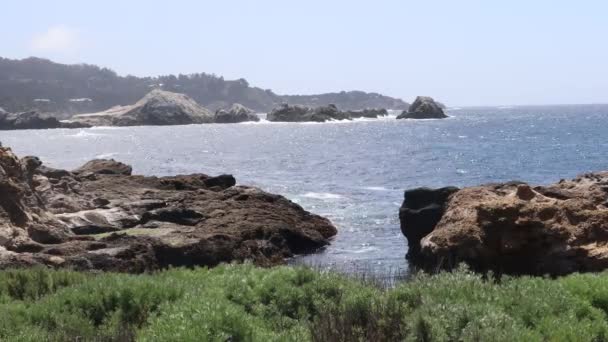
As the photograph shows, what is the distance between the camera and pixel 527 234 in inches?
722

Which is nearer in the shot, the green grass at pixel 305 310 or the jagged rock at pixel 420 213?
the green grass at pixel 305 310

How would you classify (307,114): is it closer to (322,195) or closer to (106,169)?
(322,195)

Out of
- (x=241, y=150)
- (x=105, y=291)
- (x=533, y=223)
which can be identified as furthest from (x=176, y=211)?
(x=241, y=150)

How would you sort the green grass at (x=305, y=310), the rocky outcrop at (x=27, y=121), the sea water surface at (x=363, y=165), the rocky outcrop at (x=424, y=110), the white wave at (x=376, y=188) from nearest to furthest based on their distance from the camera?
1. the green grass at (x=305, y=310)
2. the sea water surface at (x=363, y=165)
3. the white wave at (x=376, y=188)
4. the rocky outcrop at (x=27, y=121)
5. the rocky outcrop at (x=424, y=110)

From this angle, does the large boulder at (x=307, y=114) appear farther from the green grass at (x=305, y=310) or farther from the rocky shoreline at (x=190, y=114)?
the green grass at (x=305, y=310)

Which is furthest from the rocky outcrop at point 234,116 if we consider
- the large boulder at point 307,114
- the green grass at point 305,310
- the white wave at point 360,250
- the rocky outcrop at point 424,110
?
the green grass at point 305,310

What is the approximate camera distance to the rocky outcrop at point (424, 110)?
16838 centimetres

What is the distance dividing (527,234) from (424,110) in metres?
152

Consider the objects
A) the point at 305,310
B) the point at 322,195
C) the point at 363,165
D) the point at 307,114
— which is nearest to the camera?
the point at 305,310

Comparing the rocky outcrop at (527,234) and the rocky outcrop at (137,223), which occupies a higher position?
the rocky outcrop at (527,234)

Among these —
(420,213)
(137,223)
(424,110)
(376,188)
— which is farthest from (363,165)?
(424,110)

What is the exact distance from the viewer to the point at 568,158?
64000 millimetres

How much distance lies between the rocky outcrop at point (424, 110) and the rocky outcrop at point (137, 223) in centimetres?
13661

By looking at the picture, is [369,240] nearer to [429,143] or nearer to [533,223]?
[533,223]
